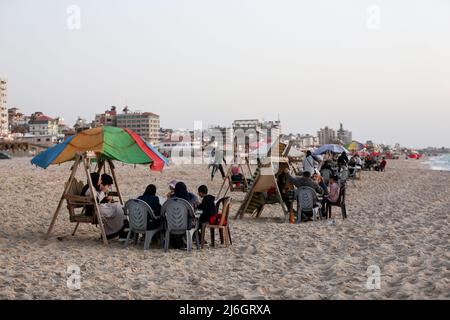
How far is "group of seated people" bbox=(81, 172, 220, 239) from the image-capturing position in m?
7.00

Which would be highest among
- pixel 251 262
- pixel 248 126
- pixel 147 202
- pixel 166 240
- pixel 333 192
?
pixel 248 126

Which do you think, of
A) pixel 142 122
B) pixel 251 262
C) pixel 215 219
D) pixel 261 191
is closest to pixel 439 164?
pixel 261 191

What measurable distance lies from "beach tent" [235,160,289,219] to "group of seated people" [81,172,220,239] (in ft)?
8.33

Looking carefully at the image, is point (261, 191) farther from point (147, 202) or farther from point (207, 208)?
point (147, 202)

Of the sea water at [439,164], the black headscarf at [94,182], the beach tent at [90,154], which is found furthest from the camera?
the sea water at [439,164]

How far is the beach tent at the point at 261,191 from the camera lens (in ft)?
32.0

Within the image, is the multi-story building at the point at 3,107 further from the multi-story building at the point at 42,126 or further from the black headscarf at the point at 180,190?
the black headscarf at the point at 180,190

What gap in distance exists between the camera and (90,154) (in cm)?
753

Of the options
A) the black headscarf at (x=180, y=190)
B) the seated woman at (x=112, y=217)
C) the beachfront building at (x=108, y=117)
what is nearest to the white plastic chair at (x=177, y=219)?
the black headscarf at (x=180, y=190)

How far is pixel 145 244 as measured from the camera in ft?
22.5

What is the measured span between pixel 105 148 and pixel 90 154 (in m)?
0.45

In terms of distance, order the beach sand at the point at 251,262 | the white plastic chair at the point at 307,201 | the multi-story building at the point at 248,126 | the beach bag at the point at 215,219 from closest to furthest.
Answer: the beach sand at the point at 251,262
the beach bag at the point at 215,219
the white plastic chair at the point at 307,201
the multi-story building at the point at 248,126

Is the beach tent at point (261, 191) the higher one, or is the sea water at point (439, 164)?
the beach tent at point (261, 191)
